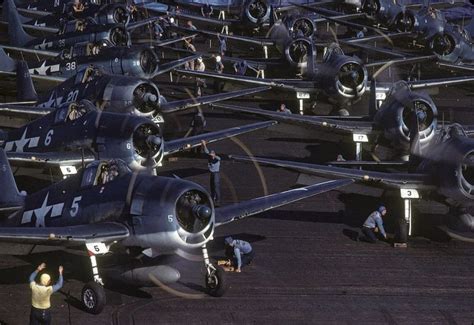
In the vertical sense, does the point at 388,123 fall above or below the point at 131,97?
below

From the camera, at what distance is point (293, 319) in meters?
16.6

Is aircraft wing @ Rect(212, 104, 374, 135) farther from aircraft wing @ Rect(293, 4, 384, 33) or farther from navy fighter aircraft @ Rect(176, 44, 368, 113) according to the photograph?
aircraft wing @ Rect(293, 4, 384, 33)

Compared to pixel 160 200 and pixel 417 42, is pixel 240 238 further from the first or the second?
pixel 417 42

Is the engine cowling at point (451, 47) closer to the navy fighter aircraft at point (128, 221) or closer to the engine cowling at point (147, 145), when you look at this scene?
the engine cowling at point (147, 145)

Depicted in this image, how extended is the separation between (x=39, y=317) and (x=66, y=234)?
185cm

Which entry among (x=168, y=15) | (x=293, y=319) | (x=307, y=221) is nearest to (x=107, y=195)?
(x=293, y=319)

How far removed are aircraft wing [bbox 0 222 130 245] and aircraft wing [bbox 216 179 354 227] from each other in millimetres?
2122

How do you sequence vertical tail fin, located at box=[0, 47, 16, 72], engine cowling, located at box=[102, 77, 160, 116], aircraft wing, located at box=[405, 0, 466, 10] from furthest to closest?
1. aircraft wing, located at box=[405, 0, 466, 10]
2. vertical tail fin, located at box=[0, 47, 16, 72]
3. engine cowling, located at box=[102, 77, 160, 116]

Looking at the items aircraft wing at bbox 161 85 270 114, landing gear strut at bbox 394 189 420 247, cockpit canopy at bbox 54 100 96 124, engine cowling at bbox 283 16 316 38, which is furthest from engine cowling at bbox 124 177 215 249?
engine cowling at bbox 283 16 316 38

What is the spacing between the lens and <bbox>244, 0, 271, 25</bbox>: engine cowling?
158 feet

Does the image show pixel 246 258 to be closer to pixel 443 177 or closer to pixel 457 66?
pixel 443 177

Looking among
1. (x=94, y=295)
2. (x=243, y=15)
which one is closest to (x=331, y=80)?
(x=94, y=295)

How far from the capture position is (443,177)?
21.4m

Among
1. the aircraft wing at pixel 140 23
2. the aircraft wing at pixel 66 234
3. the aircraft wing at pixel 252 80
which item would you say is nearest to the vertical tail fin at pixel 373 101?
the aircraft wing at pixel 252 80
